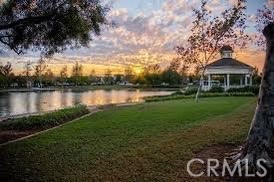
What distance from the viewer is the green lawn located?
303 inches

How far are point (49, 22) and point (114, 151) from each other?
460cm

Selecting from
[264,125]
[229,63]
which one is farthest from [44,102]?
[264,125]

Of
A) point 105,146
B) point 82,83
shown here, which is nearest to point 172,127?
point 105,146

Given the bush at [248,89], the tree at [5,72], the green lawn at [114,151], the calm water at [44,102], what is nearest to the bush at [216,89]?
the bush at [248,89]

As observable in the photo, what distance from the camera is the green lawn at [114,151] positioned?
7.70 metres

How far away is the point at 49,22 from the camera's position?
11180 millimetres

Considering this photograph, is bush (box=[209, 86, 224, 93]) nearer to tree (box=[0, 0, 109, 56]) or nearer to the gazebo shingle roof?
the gazebo shingle roof

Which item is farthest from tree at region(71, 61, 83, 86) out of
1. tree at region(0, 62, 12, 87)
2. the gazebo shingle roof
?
the gazebo shingle roof

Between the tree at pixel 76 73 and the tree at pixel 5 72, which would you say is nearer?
the tree at pixel 5 72

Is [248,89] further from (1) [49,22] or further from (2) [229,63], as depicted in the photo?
(1) [49,22]

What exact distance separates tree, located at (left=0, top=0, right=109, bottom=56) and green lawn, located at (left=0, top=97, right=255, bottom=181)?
3.19m

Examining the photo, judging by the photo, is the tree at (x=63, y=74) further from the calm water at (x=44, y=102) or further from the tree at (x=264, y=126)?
the tree at (x=264, y=126)

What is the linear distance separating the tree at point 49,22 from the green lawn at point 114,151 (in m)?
3.19

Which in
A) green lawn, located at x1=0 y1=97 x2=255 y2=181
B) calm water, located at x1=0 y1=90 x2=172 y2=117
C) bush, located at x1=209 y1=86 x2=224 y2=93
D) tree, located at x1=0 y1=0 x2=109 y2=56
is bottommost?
calm water, located at x1=0 y1=90 x2=172 y2=117
